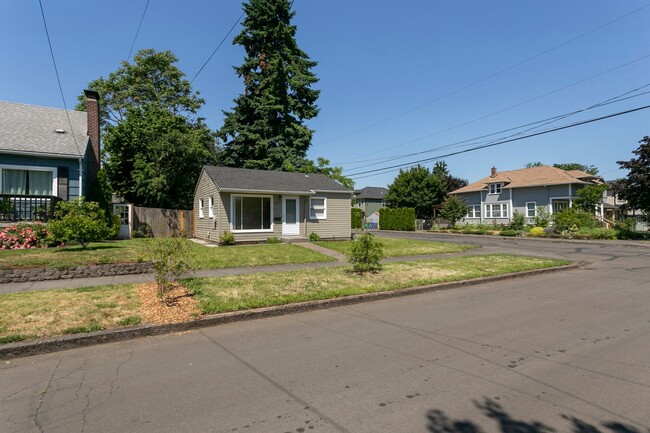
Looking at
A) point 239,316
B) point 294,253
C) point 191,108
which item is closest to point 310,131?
point 191,108

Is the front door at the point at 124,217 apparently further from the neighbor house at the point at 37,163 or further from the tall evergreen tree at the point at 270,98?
the tall evergreen tree at the point at 270,98

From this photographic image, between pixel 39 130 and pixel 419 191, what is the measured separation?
3828cm

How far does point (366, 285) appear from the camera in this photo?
968 centimetres

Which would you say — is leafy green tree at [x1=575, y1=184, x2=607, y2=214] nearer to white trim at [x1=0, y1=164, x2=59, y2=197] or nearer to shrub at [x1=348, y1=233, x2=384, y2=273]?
shrub at [x1=348, y1=233, x2=384, y2=273]

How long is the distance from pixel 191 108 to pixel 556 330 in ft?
131

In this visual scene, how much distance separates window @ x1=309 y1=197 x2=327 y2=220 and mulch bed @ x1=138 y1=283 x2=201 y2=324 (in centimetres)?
1346

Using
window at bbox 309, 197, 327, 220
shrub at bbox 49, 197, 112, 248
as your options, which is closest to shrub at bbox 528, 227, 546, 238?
window at bbox 309, 197, 327, 220

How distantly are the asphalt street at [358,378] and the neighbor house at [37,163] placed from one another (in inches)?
506

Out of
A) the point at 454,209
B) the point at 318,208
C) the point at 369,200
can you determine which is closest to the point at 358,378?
the point at 318,208

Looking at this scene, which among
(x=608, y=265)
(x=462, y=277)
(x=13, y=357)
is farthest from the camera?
(x=608, y=265)

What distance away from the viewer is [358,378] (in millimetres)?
4359

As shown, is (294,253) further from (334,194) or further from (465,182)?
(465,182)

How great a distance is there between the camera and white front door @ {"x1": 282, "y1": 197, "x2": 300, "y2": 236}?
20688 millimetres

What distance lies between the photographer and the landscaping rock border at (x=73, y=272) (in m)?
9.27
